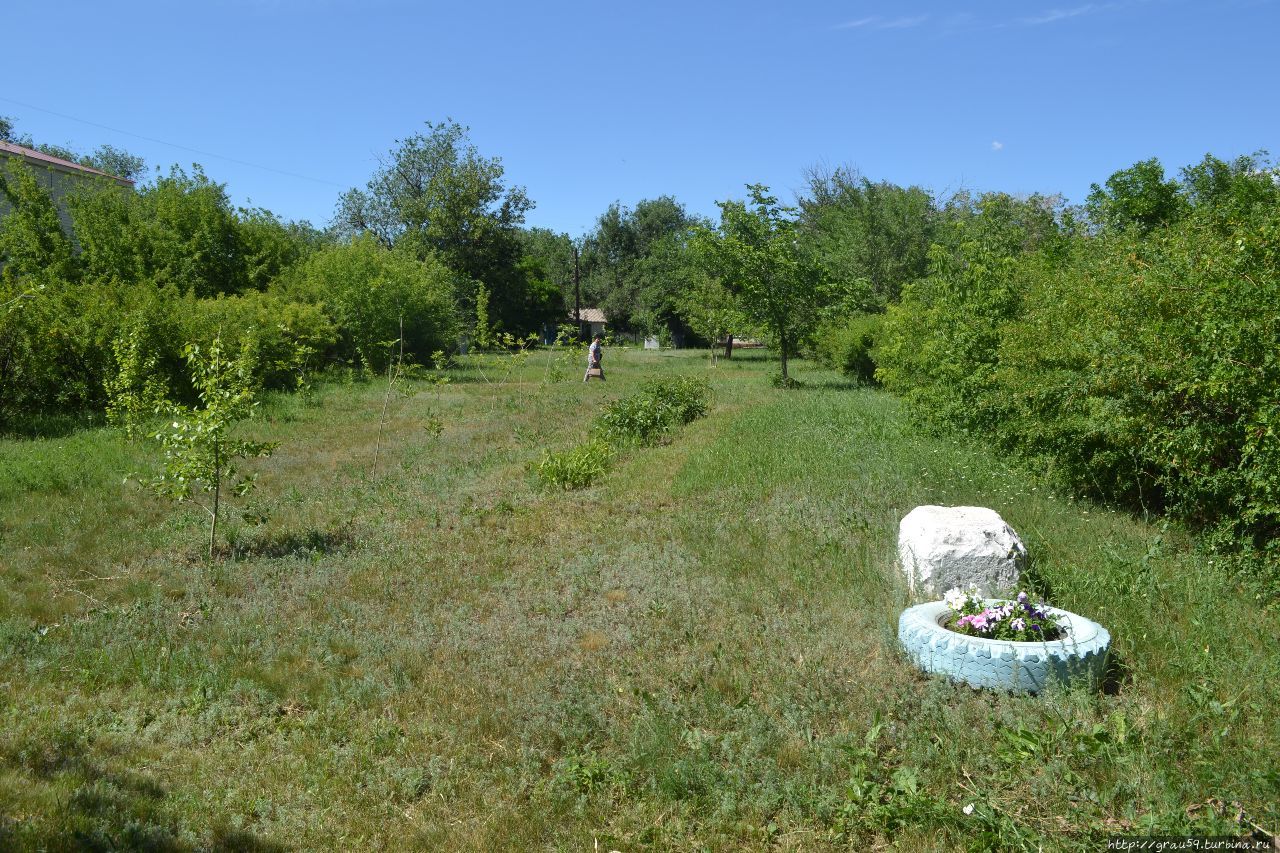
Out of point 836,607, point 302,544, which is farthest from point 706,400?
point 836,607

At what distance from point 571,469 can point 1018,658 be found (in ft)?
22.4

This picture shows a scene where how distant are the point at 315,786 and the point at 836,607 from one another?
3.49m

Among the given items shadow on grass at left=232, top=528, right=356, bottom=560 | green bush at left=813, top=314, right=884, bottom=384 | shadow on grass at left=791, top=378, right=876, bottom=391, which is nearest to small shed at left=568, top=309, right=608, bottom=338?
green bush at left=813, top=314, right=884, bottom=384

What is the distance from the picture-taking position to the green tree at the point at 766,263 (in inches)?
918

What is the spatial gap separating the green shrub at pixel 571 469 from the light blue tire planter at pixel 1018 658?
620cm

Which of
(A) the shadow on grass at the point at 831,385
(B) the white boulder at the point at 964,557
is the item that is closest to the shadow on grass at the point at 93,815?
(B) the white boulder at the point at 964,557

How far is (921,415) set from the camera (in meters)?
12.4

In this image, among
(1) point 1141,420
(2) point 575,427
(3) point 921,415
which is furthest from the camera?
(2) point 575,427

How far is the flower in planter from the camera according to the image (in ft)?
15.9

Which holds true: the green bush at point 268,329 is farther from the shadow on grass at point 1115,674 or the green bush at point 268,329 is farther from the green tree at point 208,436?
the shadow on grass at point 1115,674

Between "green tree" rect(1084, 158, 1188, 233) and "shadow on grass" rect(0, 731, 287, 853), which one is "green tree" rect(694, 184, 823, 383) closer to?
"green tree" rect(1084, 158, 1188, 233)

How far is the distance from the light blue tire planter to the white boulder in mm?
830

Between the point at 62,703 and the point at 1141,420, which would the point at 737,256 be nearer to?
the point at 1141,420

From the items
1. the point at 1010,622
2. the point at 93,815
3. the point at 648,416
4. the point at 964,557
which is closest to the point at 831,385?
the point at 648,416
